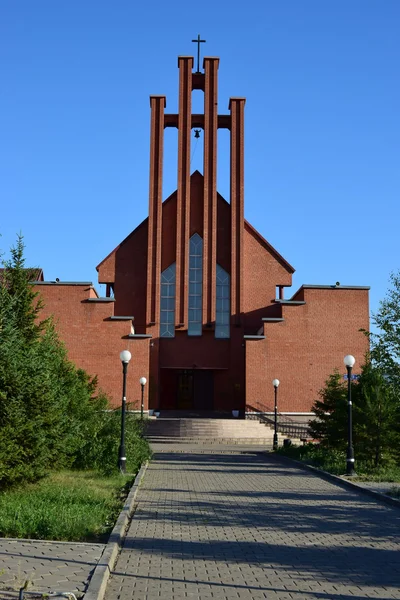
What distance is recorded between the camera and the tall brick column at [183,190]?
43875mm

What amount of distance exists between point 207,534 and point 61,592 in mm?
3752

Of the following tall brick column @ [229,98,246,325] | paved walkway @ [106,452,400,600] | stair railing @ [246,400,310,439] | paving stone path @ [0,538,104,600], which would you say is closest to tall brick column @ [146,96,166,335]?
tall brick column @ [229,98,246,325]

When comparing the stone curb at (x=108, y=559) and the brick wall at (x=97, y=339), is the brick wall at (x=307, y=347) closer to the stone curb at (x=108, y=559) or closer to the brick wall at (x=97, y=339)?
the brick wall at (x=97, y=339)

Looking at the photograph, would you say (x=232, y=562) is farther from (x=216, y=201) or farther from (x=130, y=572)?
(x=216, y=201)

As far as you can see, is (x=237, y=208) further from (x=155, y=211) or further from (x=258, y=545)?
(x=258, y=545)

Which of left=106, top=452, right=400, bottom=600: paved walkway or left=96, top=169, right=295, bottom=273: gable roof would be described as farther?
left=96, top=169, right=295, bottom=273: gable roof

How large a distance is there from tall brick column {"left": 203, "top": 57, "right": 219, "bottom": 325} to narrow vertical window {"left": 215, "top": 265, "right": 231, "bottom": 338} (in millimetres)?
599

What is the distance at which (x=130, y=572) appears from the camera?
686 cm

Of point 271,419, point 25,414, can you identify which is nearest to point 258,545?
point 25,414

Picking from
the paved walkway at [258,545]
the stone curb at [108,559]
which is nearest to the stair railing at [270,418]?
the paved walkway at [258,545]

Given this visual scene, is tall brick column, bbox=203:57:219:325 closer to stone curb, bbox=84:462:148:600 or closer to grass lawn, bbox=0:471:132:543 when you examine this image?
grass lawn, bbox=0:471:132:543

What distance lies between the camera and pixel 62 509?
9.39 m

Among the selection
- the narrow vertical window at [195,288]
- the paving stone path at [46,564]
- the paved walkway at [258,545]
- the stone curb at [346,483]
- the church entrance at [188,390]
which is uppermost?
the narrow vertical window at [195,288]

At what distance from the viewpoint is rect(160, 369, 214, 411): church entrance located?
4656 centimetres
